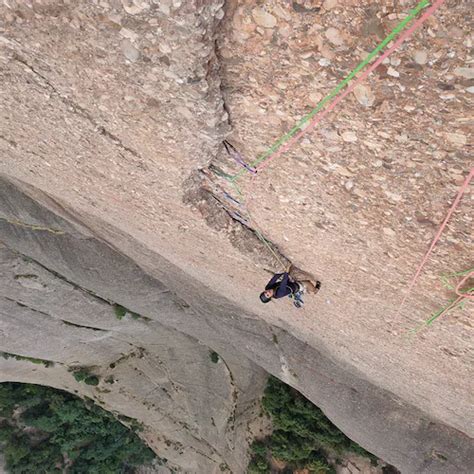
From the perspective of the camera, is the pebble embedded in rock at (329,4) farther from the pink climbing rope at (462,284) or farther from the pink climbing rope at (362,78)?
the pink climbing rope at (462,284)

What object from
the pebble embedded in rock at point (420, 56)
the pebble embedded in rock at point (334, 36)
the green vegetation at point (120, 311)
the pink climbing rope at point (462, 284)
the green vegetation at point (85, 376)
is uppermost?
the pebble embedded in rock at point (420, 56)

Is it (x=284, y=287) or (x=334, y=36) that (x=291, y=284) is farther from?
(x=334, y=36)

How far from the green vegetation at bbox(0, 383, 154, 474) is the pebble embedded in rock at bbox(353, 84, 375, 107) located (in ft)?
49.0

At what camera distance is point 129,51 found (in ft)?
8.30

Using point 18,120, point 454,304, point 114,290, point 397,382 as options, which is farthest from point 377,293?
point 114,290

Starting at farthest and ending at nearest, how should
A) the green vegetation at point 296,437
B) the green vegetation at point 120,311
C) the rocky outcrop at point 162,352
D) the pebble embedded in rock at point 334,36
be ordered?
the green vegetation at point 120,311, the green vegetation at point 296,437, the rocky outcrop at point 162,352, the pebble embedded in rock at point 334,36

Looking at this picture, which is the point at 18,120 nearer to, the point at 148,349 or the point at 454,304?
the point at 454,304

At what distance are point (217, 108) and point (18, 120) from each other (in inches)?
93.0

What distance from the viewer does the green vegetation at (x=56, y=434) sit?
13914mm

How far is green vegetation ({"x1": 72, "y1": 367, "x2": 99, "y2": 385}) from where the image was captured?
42.8ft

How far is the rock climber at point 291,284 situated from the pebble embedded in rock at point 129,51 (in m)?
2.70

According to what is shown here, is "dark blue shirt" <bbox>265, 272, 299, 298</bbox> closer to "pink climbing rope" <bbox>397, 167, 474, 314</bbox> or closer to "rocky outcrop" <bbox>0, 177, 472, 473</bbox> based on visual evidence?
"pink climbing rope" <bbox>397, 167, 474, 314</bbox>

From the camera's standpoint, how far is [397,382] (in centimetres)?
596

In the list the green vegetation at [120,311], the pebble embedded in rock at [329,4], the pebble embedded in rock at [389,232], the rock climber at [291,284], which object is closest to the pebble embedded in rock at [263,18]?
the pebble embedded in rock at [329,4]
